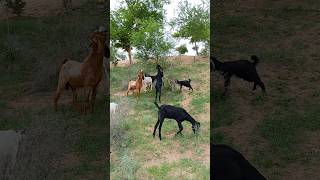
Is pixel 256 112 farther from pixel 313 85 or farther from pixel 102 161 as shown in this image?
pixel 102 161

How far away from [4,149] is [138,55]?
1714 millimetres

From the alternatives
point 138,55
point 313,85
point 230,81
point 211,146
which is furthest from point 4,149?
point 313,85

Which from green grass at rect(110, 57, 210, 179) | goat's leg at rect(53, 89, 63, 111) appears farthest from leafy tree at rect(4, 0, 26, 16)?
green grass at rect(110, 57, 210, 179)

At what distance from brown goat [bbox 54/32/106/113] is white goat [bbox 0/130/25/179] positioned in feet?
1.88

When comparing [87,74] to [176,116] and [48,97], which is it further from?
[176,116]

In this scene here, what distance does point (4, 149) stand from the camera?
185 inches

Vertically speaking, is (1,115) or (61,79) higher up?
(61,79)

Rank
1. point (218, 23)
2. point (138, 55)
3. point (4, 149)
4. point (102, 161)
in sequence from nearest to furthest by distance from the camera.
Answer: point (4, 149)
point (102, 161)
point (138, 55)
point (218, 23)

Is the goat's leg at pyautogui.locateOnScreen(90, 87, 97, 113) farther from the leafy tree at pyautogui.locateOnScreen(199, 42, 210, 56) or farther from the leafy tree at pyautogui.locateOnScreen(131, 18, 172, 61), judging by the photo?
the leafy tree at pyautogui.locateOnScreen(199, 42, 210, 56)

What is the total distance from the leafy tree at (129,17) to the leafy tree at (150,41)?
5 centimetres

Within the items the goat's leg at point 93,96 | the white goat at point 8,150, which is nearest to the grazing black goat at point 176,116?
the goat's leg at point 93,96

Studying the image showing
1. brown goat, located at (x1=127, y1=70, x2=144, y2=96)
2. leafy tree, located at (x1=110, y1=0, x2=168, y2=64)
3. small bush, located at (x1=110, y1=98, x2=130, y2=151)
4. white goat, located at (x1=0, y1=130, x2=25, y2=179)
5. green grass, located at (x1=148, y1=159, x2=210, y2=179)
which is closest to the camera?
white goat, located at (x1=0, y1=130, x2=25, y2=179)

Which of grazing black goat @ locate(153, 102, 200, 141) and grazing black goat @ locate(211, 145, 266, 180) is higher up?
grazing black goat @ locate(153, 102, 200, 141)

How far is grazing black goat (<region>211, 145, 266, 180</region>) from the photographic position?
177 inches
